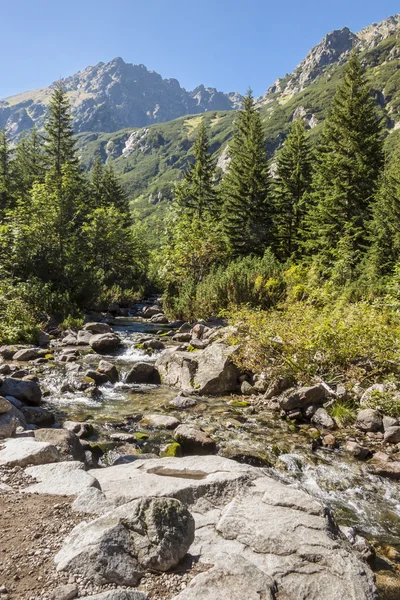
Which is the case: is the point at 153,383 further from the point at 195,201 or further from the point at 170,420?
the point at 195,201

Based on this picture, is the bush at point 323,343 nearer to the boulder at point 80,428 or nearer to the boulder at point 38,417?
the boulder at point 80,428

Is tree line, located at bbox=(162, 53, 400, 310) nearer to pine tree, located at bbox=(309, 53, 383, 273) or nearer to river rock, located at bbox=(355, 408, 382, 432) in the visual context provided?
pine tree, located at bbox=(309, 53, 383, 273)

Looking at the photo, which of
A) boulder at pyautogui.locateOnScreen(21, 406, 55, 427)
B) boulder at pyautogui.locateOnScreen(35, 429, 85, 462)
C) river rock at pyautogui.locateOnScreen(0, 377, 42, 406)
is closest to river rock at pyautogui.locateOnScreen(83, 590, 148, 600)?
boulder at pyautogui.locateOnScreen(35, 429, 85, 462)

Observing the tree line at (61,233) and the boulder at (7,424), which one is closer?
the boulder at (7,424)

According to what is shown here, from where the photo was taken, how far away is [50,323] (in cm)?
1922

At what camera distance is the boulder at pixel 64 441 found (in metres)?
6.08

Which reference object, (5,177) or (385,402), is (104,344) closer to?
(385,402)

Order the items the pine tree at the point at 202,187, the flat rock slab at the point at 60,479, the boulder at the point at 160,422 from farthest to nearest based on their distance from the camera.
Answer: the pine tree at the point at 202,187
the boulder at the point at 160,422
the flat rock slab at the point at 60,479

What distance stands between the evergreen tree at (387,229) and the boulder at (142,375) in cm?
1388

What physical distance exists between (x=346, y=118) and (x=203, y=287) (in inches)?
675

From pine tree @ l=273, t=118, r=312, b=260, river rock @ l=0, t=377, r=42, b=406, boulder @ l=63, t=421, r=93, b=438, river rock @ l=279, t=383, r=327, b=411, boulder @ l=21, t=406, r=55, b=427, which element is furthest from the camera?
pine tree @ l=273, t=118, r=312, b=260

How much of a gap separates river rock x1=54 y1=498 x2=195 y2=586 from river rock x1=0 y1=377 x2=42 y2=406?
6857 millimetres

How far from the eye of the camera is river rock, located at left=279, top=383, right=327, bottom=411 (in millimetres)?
9492

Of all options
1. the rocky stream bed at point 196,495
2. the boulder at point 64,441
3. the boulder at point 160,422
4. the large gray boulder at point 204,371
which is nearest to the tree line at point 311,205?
the large gray boulder at point 204,371
